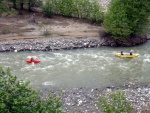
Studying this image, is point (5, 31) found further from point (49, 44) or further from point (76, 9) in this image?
point (76, 9)

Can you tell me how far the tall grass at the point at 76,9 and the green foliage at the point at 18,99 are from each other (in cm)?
2687

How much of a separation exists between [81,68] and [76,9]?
13.6 m

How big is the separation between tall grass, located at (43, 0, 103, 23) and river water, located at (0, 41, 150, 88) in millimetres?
6909

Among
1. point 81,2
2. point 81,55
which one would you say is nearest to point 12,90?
point 81,55

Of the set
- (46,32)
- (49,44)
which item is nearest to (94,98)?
(49,44)

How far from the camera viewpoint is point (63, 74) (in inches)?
1174

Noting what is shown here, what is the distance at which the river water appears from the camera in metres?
28.6

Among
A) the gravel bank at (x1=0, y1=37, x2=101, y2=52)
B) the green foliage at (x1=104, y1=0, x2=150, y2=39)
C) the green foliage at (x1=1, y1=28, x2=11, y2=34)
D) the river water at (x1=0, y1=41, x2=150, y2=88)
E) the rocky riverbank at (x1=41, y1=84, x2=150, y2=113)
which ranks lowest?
the rocky riverbank at (x1=41, y1=84, x2=150, y2=113)

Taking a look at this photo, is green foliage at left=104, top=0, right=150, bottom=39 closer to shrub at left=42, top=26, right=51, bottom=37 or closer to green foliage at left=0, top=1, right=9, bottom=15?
shrub at left=42, top=26, right=51, bottom=37

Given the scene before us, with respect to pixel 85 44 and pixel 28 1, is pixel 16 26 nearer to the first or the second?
pixel 28 1

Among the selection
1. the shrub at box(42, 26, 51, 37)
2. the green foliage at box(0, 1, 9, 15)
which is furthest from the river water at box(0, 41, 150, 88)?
the green foliage at box(0, 1, 9, 15)

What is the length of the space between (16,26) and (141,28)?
50.5 feet

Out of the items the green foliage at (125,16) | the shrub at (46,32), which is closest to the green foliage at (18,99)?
the green foliage at (125,16)

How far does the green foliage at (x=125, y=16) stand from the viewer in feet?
121
